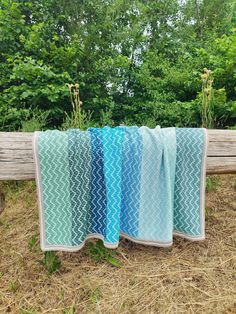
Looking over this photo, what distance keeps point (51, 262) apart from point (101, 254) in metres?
0.30

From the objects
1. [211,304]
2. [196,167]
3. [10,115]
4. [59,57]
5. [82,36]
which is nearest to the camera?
[211,304]

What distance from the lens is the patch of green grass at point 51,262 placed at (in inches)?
67.2

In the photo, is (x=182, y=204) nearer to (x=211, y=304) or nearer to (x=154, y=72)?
(x=211, y=304)

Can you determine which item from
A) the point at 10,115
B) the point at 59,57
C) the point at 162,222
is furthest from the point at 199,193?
the point at 59,57

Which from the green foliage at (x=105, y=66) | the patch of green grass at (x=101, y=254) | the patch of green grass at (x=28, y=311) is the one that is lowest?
the patch of green grass at (x=28, y=311)

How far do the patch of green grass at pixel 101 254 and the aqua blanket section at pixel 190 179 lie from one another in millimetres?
454

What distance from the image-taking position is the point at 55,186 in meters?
1.56

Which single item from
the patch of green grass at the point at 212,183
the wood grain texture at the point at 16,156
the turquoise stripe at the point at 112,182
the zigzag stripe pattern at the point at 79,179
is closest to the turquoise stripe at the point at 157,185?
the turquoise stripe at the point at 112,182

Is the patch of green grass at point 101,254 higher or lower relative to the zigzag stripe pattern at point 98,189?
lower

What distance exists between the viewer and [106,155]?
1.61 m

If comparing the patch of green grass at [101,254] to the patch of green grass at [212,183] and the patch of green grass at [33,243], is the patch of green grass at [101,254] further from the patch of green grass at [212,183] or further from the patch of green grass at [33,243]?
the patch of green grass at [212,183]

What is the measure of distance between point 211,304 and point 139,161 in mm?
815

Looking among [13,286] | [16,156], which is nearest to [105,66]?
[16,156]

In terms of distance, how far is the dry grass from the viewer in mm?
1519
